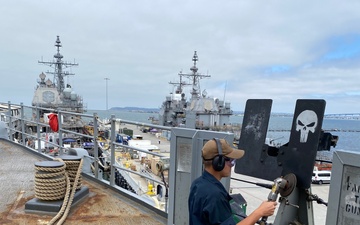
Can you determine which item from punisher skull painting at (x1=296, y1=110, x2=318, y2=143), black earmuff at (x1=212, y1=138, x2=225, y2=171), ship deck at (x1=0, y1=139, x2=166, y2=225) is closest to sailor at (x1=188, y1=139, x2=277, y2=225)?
black earmuff at (x1=212, y1=138, x2=225, y2=171)

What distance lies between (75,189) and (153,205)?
117 centimetres

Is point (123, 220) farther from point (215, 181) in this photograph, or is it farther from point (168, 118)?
point (168, 118)

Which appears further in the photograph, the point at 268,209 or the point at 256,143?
the point at 256,143

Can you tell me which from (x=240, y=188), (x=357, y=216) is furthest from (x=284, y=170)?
(x=240, y=188)

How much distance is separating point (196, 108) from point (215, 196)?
4562 cm

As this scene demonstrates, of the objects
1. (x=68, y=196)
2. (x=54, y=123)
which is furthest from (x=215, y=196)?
(x=54, y=123)

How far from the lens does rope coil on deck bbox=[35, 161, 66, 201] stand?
137 inches

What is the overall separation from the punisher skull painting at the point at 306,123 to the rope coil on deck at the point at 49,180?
3.09 metres

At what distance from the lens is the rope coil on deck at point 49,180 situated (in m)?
3.48

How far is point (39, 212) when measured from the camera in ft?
11.5

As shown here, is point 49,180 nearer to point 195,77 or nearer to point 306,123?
point 306,123

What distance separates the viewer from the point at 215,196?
1.58 m

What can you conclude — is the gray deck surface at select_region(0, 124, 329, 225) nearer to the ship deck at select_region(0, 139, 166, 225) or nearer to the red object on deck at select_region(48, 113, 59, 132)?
Result: the ship deck at select_region(0, 139, 166, 225)

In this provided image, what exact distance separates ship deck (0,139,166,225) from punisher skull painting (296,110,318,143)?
2.28 m
